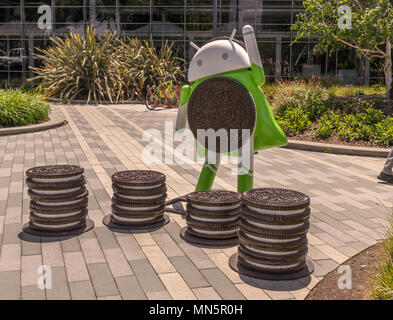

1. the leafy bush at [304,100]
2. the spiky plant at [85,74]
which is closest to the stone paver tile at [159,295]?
the leafy bush at [304,100]

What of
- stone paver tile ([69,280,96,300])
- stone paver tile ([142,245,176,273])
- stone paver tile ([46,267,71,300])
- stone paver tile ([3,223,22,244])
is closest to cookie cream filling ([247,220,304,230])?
stone paver tile ([142,245,176,273])

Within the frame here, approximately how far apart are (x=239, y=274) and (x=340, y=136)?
7485mm

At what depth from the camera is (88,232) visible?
17.9 ft

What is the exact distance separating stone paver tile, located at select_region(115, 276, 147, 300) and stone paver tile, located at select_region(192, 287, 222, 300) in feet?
1.42

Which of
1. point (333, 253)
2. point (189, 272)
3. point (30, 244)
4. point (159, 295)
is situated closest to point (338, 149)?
point (333, 253)

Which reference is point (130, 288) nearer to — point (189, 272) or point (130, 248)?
point (189, 272)

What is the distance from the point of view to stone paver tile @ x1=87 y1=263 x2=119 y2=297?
13.1 feet

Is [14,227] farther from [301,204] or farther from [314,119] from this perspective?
[314,119]

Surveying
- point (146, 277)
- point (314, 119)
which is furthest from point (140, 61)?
point (146, 277)

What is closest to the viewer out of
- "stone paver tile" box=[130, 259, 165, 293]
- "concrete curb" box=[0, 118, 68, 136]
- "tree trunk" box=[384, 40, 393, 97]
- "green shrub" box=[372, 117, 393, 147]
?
"stone paver tile" box=[130, 259, 165, 293]

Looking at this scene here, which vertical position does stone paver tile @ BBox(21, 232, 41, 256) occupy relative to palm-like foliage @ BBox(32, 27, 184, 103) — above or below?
below

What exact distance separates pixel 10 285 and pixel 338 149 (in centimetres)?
801

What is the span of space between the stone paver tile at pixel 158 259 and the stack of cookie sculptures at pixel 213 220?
0.43 meters

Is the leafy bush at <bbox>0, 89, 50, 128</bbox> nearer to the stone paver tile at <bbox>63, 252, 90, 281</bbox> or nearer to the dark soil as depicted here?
the stone paver tile at <bbox>63, 252, 90, 281</bbox>
